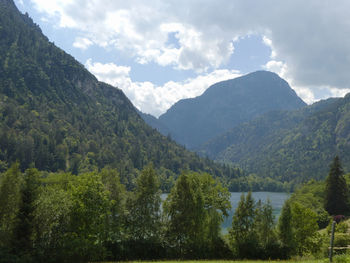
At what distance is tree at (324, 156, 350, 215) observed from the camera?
77188 millimetres

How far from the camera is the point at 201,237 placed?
42.3 m

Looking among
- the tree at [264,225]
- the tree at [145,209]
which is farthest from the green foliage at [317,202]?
the tree at [145,209]

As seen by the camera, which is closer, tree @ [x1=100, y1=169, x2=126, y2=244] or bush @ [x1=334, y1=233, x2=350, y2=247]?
bush @ [x1=334, y1=233, x2=350, y2=247]

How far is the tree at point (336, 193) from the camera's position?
77188mm

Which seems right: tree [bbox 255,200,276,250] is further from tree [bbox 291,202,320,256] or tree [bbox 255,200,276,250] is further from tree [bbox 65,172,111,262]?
tree [bbox 65,172,111,262]

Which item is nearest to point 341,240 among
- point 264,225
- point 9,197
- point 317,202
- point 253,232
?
point 264,225

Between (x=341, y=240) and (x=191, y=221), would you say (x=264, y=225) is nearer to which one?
(x=341, y=240)

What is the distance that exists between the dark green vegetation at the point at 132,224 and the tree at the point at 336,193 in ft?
119

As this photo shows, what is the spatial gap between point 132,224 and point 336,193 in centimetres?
6088

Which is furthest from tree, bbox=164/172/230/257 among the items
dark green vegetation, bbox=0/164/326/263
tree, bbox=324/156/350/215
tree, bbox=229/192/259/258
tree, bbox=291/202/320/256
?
tree, bbox=324/156/350/215

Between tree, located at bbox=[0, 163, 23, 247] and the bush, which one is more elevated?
tree, located at bbox=[0, 163, 23, 247]

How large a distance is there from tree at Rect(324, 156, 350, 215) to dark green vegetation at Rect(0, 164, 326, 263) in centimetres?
3612

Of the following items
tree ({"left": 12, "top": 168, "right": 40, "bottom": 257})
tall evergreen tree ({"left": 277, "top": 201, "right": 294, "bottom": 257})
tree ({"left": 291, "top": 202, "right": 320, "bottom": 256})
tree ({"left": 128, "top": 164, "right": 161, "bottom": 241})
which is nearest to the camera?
tree ({"left": 12, "top": 168, "right": 40, "bottom": 257})

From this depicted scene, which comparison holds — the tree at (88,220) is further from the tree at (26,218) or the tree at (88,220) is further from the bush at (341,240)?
the bush at (341,240)
